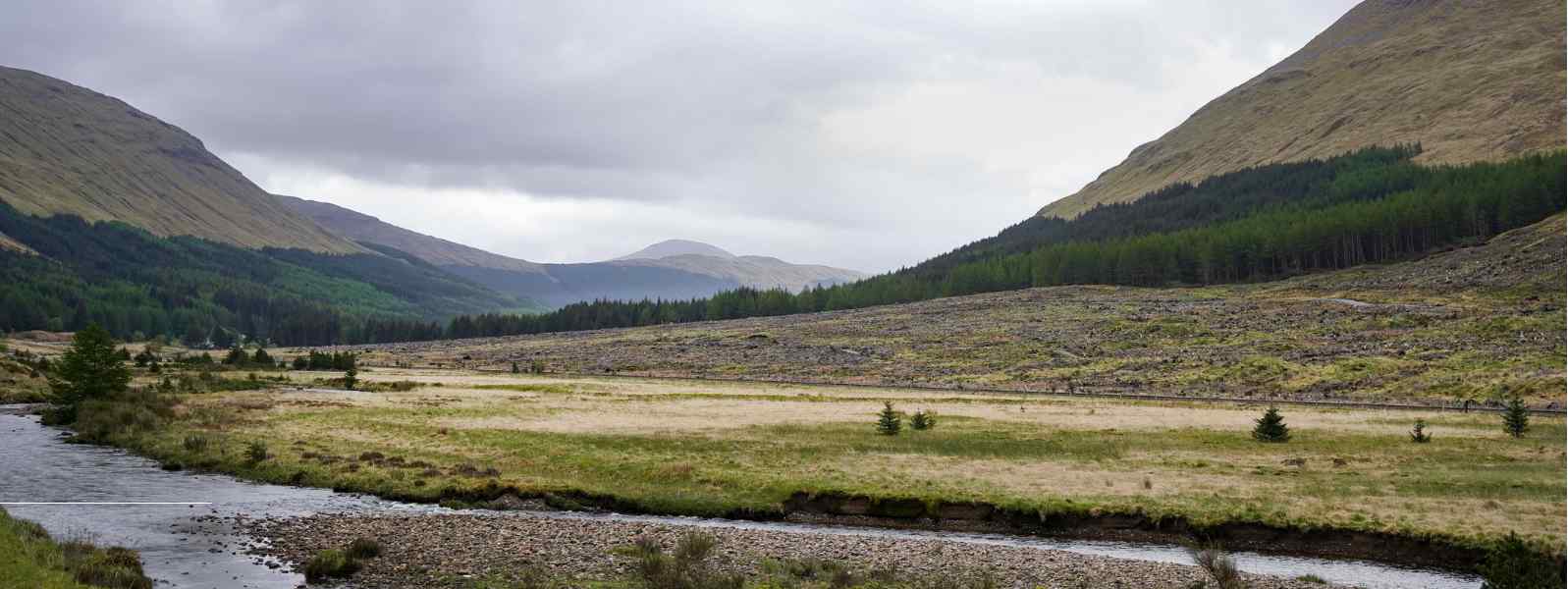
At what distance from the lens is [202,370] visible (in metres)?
103

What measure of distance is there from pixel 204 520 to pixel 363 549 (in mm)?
9519

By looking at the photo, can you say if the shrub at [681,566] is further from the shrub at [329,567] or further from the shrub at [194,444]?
the shrub at [194,444]

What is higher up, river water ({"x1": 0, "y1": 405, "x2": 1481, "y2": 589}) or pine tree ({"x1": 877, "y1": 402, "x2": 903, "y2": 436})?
pine tree ({"x1": 877, "y1": 402, "x2": 903, "y2": 436})

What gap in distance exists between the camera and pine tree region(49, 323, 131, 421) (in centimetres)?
6626

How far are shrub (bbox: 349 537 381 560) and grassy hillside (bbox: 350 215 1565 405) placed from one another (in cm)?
8029

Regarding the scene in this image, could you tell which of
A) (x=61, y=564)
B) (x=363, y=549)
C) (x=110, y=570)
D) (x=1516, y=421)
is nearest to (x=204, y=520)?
(x=363, y=549)

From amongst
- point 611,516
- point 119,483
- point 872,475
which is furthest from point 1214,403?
point 119,483

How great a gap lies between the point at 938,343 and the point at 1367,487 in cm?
10734

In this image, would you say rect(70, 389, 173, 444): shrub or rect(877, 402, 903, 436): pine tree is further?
rect(877, 402, 903, 436): pine tree

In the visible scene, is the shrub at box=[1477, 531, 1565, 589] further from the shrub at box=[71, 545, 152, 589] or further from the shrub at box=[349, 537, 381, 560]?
the shrub at box=[71, 545, 152, 589]

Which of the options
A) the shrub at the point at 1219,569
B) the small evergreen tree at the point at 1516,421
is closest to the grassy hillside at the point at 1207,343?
the small evergreen tree at the point at 1516,421

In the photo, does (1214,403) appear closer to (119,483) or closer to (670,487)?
(670,487)

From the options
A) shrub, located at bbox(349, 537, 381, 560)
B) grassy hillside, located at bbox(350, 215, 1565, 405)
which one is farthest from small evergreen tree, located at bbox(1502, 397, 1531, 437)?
shrub, located at bbox(349, 537, 381, 560)

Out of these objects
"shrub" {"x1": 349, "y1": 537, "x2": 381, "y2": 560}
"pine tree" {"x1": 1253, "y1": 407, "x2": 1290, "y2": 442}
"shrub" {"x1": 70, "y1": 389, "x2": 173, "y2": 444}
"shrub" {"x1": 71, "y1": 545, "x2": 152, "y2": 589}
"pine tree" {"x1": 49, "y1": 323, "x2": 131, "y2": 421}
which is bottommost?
"shrub" {"x1": 349, "y1": 537, "x2": 381, "y2": 560}
